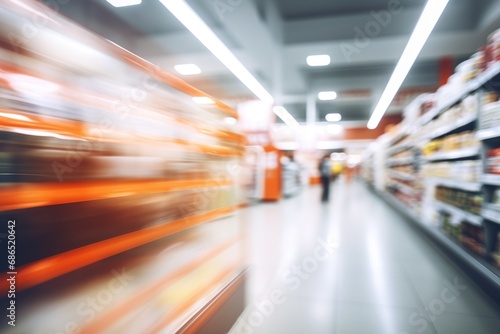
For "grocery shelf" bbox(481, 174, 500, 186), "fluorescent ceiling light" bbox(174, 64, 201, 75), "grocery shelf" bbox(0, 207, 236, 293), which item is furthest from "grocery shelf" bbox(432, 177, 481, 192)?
"fluorescent ceiling light" bbox(174, 64, 201, 75)

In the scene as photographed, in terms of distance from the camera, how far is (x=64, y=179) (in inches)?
43.1

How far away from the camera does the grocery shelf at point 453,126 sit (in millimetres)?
2735

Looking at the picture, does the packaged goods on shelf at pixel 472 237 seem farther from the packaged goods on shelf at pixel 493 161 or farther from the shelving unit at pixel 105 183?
the shelving unit at pixel 105 183

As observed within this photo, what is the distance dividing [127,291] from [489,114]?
289 cm

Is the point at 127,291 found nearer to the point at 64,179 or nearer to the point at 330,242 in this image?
the point at 64,179

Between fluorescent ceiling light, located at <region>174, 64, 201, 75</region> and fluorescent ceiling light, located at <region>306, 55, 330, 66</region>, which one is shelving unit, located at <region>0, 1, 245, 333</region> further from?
fluorescent ceiling light, located at <region>174, 64, 201, 75</region>

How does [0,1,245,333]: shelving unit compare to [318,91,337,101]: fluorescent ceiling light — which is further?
[318,91,337,101]: fluorescent ceiling light

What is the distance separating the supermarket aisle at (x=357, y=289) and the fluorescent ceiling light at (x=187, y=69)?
20.2ft

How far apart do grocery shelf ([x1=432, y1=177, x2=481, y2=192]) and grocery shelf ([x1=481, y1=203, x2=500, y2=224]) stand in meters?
0.19

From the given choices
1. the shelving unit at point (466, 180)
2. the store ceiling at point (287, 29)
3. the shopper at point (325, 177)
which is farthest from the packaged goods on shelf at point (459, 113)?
the shopper at point (325, 177)

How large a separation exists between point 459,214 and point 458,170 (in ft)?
1.50

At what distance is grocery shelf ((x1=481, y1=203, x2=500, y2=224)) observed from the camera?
222 centimetres

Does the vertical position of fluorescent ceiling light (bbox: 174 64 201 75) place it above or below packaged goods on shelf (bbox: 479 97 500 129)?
above

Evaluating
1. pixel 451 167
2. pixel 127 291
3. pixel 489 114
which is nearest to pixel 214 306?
pixel 127 291
